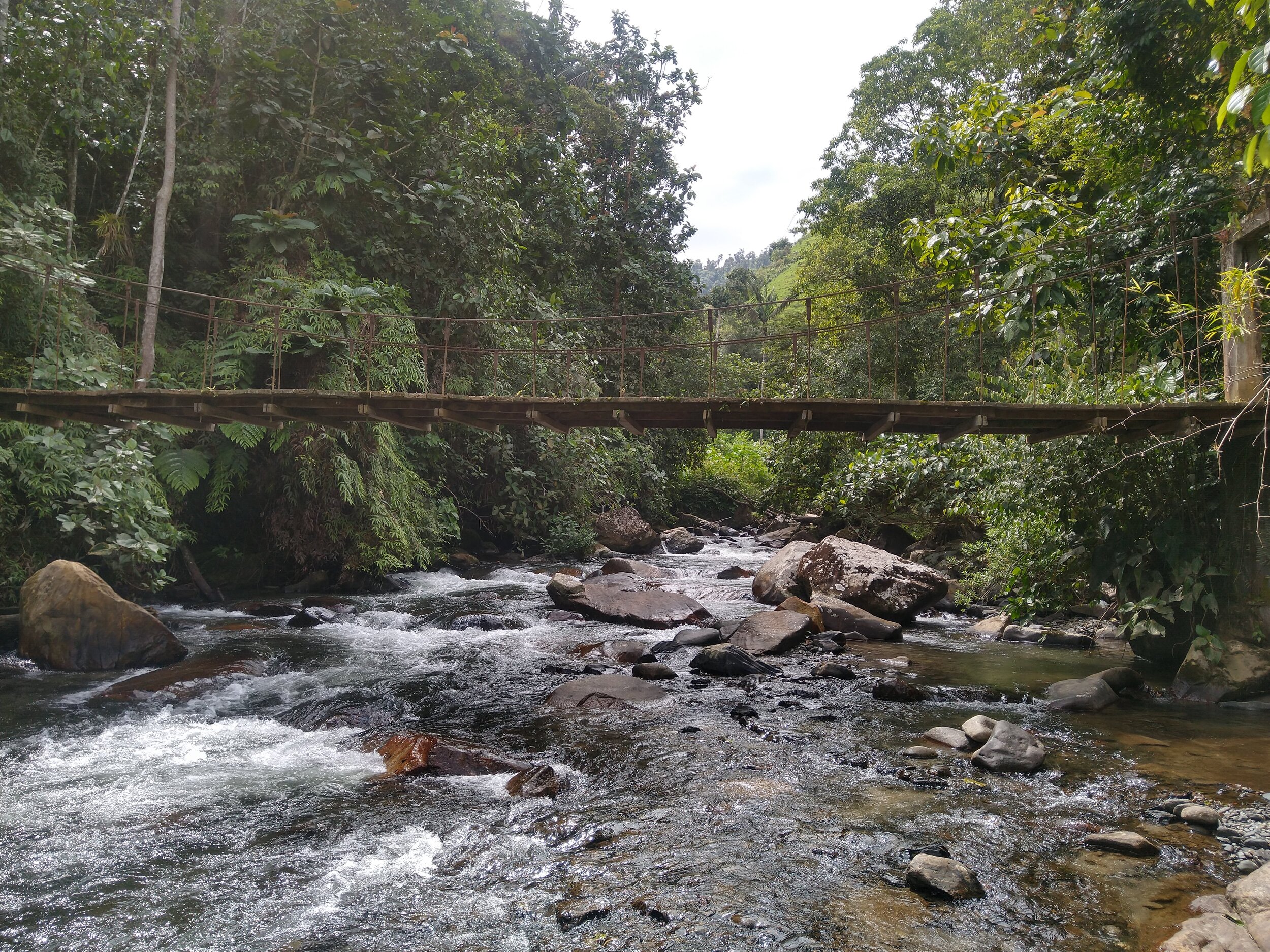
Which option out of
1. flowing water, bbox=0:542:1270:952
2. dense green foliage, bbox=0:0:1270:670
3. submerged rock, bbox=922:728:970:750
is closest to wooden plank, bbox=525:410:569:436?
dense green foliage, bbox=0:0:1270:670

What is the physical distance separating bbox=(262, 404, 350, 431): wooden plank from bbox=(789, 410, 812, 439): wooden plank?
14.4ft

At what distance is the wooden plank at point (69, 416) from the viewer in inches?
262

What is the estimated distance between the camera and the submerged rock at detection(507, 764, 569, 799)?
13.1ft

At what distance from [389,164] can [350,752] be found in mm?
9248

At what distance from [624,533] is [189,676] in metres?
9.00

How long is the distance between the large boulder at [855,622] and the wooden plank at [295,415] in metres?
5.18

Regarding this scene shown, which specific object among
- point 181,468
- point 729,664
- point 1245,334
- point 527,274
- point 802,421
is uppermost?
point 527,274

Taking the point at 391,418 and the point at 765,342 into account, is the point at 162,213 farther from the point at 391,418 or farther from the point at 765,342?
the point at 765,342

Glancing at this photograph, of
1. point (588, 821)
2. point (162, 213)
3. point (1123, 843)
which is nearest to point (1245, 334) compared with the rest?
point (1123, 843)

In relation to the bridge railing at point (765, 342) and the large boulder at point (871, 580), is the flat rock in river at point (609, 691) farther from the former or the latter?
the large boulder at point (871, 580)

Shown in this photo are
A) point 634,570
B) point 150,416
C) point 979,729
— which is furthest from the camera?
point 634,570

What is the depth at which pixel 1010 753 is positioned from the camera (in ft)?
14.2

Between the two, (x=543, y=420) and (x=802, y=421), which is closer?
(x=802, y=421)

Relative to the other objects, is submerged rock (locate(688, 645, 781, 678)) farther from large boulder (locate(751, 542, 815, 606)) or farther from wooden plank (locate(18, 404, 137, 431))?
wooden plank (locate(18, 404, 137, 431))
